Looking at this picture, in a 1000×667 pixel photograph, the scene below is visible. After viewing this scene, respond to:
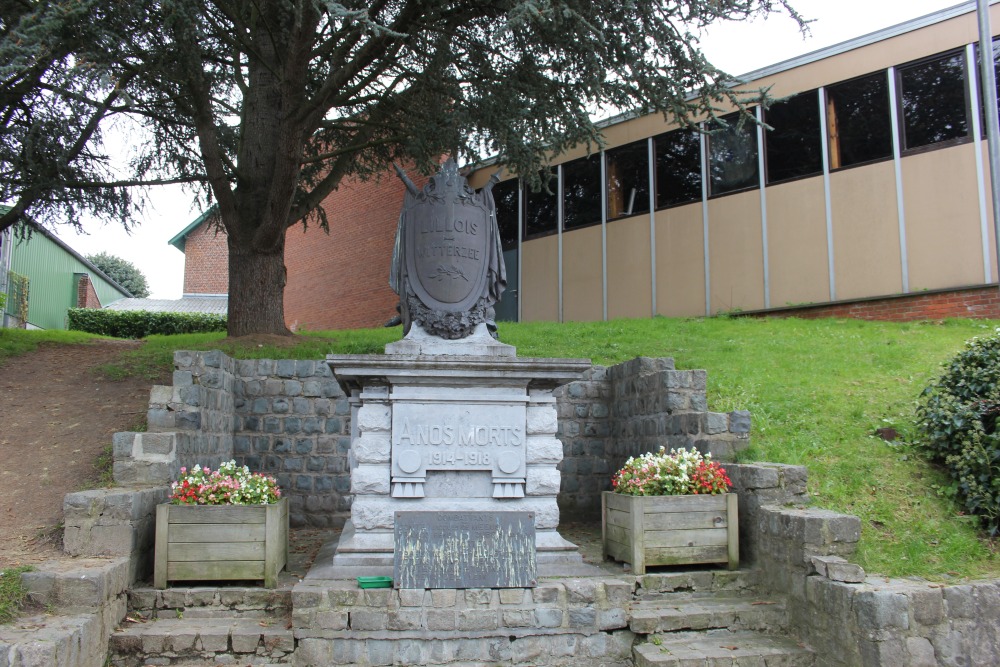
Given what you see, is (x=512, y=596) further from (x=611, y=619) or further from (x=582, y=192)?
(x=582, y=192)

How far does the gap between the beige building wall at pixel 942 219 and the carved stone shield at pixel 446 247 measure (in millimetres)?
9877

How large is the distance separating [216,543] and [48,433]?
8.89 feet

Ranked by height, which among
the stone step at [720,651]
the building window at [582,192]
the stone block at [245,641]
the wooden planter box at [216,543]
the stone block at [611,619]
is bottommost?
the stone step at [720,651]

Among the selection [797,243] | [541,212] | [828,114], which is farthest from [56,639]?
[541,212]

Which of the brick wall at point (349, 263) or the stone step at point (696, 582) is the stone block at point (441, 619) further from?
the brick wall at point (349, 263)

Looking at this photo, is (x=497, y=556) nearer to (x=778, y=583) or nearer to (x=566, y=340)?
(x=778, y=583)

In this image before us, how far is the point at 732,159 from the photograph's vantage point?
15.7 m

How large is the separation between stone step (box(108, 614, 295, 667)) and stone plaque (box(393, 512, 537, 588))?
0.92 m

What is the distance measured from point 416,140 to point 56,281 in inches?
706

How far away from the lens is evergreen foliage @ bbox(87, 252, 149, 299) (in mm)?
49062

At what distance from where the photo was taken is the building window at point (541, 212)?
60.3ft

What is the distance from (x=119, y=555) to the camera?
5609 mm

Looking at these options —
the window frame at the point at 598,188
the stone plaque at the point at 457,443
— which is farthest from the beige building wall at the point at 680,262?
the stone plaque at the point at 457,443

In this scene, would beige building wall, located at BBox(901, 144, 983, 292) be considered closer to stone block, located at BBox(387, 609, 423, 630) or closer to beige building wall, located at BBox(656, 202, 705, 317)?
beige building wall, located at BBox(656, 202, 705, 317)
